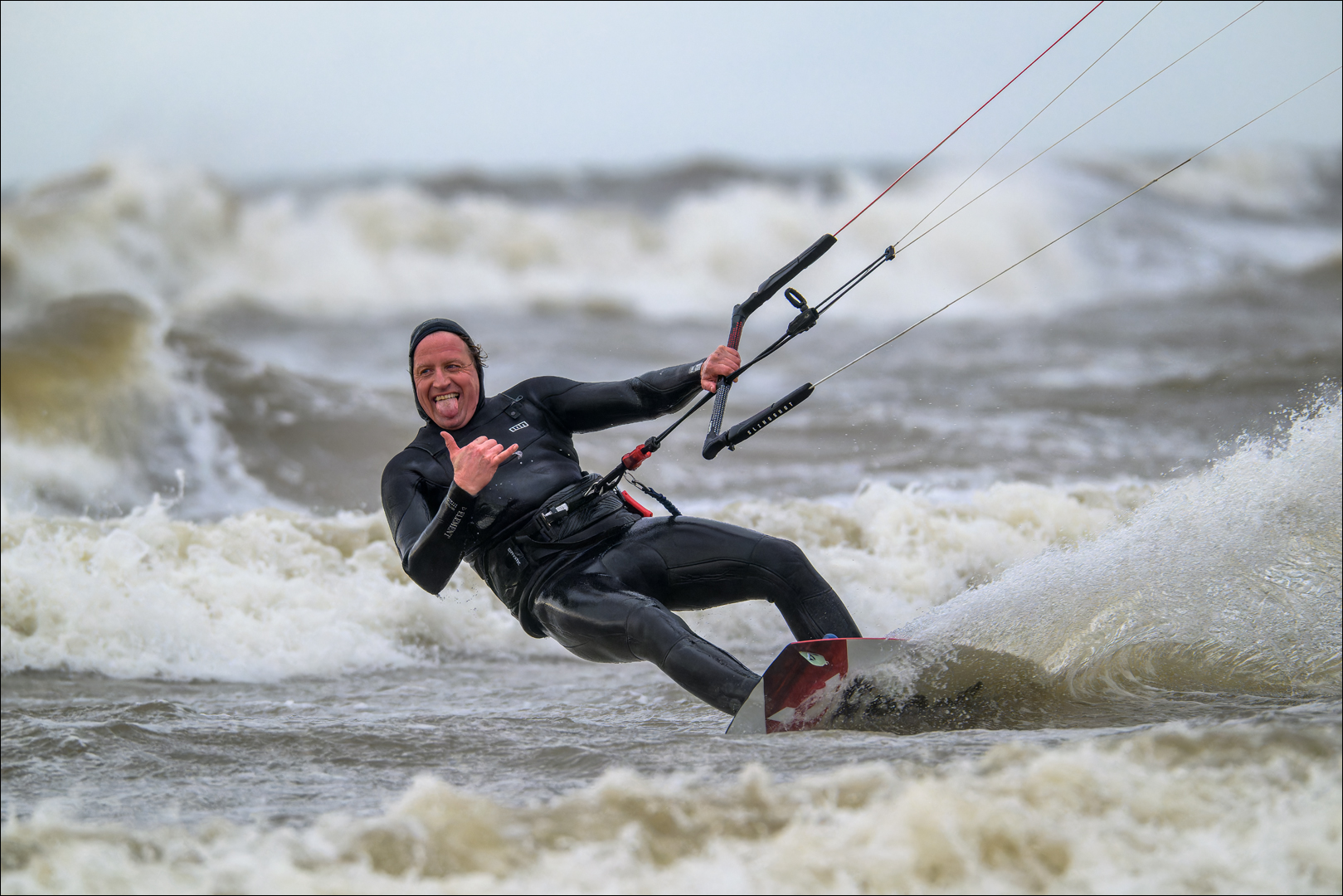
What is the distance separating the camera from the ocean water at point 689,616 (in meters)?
2.06

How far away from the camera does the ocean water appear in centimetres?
206

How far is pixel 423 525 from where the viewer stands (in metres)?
2.89

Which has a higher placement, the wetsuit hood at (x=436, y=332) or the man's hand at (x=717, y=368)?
the wetsuit hood at (x=436, y=332)

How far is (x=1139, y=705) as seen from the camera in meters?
2.92

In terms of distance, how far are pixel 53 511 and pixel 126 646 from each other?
3517mm

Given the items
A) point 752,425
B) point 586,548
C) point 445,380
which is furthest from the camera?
point 445,380

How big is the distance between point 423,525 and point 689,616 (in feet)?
9.37

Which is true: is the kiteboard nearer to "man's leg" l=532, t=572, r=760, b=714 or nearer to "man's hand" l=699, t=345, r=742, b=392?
"man's leg" l=532, t=572, r=760, b=714

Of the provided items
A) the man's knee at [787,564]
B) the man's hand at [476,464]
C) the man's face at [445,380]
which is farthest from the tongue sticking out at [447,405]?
the man's knee at [787,564]

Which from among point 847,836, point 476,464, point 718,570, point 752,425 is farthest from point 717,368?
point 847,836

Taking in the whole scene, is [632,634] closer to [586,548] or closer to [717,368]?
[586,548]

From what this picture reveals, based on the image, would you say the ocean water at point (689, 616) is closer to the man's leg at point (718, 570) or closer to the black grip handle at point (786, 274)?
the man's leg at point (718, 570)

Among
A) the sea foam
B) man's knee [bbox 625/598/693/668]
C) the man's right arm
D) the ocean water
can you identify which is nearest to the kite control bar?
man's knee [bbox 625/598/693/668]

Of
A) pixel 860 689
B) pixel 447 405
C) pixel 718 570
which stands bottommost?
pixel 860 689
